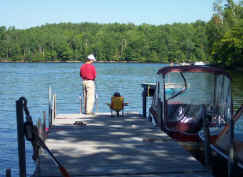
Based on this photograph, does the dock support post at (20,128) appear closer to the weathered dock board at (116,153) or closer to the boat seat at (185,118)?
the weathered dock board at (116,153)

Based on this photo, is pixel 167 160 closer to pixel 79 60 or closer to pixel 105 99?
pixel 105 99

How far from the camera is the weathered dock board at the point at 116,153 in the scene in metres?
7.14

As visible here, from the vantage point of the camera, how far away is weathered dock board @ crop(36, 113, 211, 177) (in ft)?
23.4

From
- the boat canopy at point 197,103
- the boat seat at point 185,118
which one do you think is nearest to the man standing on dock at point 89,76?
the boat canopy at point 197,103

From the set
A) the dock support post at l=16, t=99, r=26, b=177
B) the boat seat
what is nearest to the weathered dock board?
the boat seat

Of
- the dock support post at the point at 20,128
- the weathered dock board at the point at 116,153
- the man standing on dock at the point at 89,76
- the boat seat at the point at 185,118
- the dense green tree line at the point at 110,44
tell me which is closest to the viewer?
the dock support post at the point at 20,128

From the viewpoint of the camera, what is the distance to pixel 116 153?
326 inches

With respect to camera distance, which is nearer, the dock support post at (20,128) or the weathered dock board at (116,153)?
the dock support post at (20,128)

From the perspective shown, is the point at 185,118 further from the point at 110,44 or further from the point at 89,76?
the point at 110,44

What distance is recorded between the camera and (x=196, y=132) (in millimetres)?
10953

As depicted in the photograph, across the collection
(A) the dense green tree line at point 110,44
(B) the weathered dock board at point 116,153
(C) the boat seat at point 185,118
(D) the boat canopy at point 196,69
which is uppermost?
(A) the dense green tree line at point 110,44

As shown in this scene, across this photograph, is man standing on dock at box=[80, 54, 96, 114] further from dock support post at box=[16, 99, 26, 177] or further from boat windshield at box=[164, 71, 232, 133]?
dock support post at box=[16, 99, 26, 177]

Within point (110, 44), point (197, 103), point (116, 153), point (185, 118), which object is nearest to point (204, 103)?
point (197, 103)

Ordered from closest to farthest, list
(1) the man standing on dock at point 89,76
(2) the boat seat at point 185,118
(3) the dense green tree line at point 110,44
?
1. (2) the boat seat at point 185,118
2. (1) the man standing on dock at point 89,76
3. (3) the dense green tree line at point 110,44
